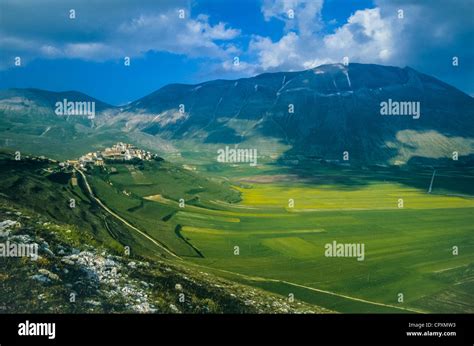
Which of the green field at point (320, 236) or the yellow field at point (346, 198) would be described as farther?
the yellow field at point (346, 198)

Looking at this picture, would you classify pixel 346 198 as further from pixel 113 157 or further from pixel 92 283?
pixel 92 283

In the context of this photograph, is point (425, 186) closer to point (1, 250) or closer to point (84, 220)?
point (84, 220)

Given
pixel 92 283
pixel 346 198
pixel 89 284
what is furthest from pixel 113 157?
pixel 89 284

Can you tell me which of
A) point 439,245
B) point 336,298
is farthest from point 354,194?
point 336,298

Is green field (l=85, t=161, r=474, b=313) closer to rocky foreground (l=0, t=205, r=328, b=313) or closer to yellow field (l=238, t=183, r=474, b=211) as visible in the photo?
yellow field (l=238, t=183, r=474, b=211)

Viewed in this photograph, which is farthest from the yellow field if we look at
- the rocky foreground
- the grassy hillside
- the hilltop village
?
the rocky foreground

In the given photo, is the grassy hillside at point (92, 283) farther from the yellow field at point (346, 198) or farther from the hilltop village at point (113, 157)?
the yellow field at point (346, 198)

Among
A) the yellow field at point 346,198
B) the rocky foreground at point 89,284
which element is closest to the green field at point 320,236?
the yellow field at point 346,198

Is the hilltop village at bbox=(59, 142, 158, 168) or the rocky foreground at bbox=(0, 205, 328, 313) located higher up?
the hilltop village at bbox=(59, 142, 158, 168)
